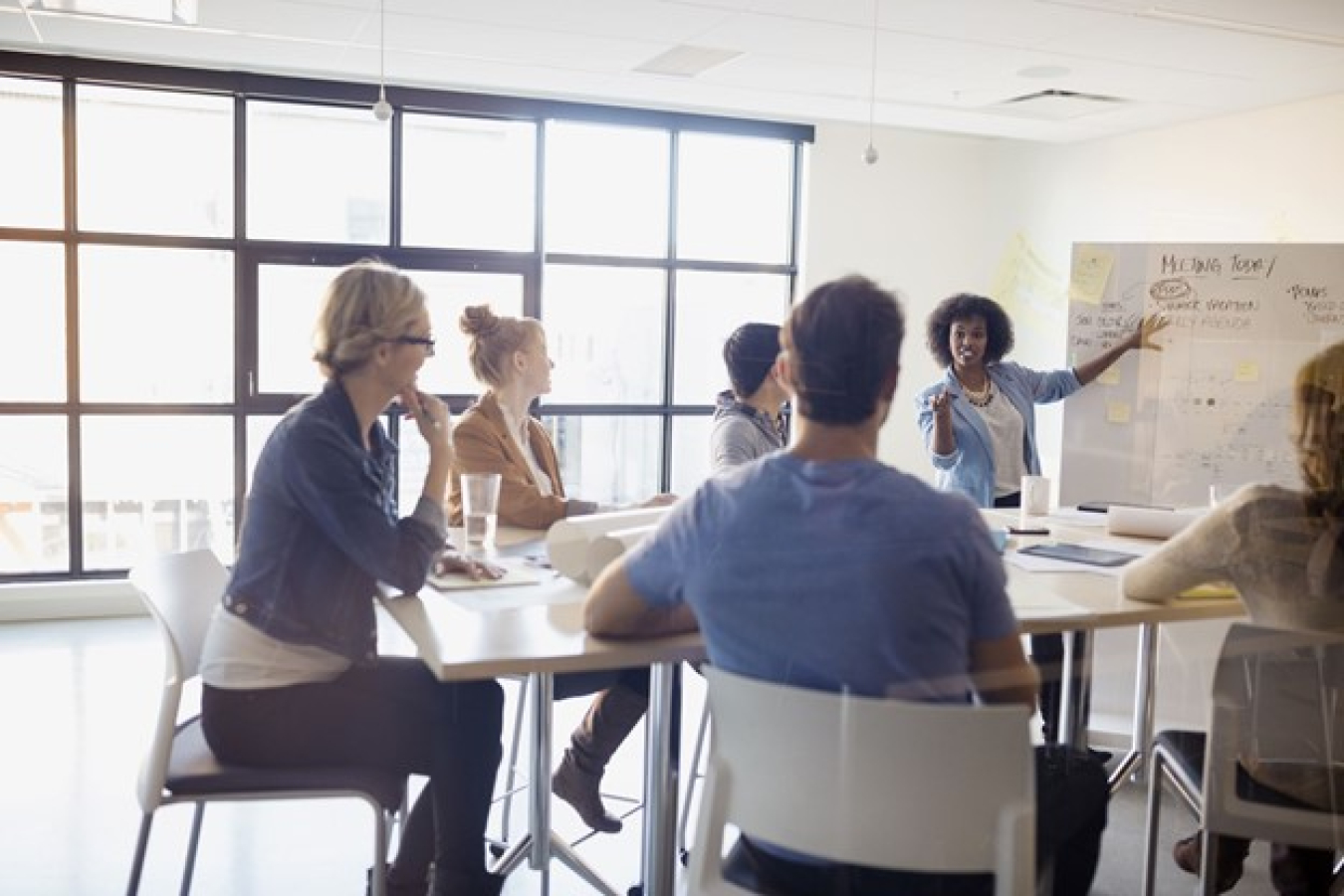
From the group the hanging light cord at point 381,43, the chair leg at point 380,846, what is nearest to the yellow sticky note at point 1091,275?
the chair leg at point 380,846

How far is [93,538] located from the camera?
15.5 feet

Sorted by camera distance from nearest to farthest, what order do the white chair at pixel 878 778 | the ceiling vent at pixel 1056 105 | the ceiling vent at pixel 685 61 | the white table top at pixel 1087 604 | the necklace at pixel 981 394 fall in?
1. the white chair at pixel 878 778
2. the white table top at pixel 1087 604
3. the necklace at pixel 981 394
4. the ceiling vent at pixel 685 61
5. the ceiling vent at pixel 1056 105

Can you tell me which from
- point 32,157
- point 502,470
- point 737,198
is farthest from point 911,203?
point 32,157

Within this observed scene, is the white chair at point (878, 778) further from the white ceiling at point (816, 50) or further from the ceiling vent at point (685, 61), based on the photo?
the ceiling vent at point (685, 61)

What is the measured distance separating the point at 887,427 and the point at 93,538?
13.8 ft

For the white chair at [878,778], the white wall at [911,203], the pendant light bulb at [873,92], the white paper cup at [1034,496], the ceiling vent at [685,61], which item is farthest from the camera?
the ceiling vent at [685,61]

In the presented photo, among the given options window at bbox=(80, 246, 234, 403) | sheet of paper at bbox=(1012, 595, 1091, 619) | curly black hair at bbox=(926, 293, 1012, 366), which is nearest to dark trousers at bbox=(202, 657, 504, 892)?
sheet of paper at bbox=(1012, 595, 1091, 619)

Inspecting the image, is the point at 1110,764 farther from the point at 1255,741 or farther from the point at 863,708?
the point at 863,708

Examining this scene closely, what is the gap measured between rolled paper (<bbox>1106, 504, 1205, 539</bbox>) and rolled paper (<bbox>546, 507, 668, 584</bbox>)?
1049 mm

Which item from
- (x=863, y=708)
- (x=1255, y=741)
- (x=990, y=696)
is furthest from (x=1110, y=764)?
(x=863, y=708)

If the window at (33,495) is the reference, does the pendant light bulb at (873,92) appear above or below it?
above

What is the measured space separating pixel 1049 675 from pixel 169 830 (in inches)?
82.8

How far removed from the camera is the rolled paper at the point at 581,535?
1830 mm

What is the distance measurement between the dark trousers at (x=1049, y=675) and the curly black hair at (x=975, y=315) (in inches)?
56.2
